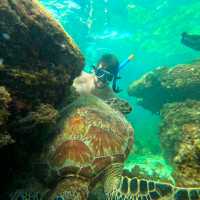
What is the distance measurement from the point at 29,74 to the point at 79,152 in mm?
1598

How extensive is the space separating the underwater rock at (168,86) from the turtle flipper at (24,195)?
1090 centimetres

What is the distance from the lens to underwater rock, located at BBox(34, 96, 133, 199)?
418 centimetres

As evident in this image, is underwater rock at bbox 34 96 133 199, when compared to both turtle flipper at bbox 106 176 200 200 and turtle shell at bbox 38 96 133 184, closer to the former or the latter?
turtle shell at bbox 38 96 133 184

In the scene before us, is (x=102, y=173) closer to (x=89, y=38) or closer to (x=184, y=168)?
(x=184, y=168)

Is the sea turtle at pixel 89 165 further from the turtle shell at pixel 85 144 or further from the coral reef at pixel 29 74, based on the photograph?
the coral reef at pixel 29 74

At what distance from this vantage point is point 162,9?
23.7 m

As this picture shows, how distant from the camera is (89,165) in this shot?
4.29 meters

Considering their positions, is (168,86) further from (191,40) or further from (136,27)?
(136,27)

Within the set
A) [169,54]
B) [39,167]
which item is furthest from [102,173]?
[169,54]

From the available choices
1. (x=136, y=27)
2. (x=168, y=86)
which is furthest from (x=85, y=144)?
(x=136, y=27)

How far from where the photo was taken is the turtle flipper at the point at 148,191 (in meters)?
3.60

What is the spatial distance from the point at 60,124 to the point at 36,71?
1161mm

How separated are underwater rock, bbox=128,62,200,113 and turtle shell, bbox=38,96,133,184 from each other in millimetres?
8971

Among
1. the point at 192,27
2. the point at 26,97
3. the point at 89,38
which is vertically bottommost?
the point at 26,97
